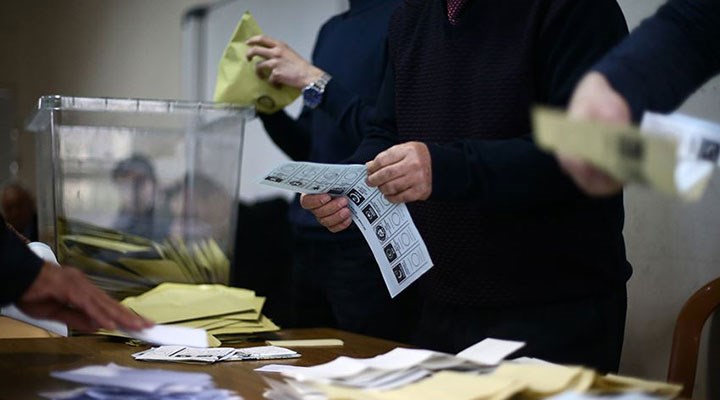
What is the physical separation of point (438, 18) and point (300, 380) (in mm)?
661

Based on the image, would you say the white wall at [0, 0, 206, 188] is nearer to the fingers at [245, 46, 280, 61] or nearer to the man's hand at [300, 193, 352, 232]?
the fingers at [245, 46, 280, 61]

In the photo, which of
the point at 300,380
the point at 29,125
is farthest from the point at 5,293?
Answer: the point at 29,125

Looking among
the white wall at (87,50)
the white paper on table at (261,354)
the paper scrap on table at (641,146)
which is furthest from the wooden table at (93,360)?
the white wall at (87,50)

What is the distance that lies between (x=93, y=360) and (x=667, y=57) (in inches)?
33.9

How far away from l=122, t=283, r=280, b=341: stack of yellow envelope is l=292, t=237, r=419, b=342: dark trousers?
30 cm

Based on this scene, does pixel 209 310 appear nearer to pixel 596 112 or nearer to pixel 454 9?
pixel 454 9

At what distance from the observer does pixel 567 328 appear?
130 centimetres

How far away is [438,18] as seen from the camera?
146 centimetres

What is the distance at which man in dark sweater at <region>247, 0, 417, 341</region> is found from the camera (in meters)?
1.90

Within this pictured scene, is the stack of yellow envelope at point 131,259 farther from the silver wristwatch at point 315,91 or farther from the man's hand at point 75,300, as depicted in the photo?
the man's hand at point 75,300

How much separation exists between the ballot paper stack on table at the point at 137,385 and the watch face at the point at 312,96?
2.68 ft

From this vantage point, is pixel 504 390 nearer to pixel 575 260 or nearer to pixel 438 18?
pixel 575 260

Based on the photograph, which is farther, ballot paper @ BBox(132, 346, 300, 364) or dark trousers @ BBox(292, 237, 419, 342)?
dark trousers @ BBox(292, 237, 419, 342)

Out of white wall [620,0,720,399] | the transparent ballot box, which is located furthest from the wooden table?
white wall [620,0,720,399]
